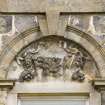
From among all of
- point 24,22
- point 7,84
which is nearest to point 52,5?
point 24,22

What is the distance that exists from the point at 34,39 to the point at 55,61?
510mm

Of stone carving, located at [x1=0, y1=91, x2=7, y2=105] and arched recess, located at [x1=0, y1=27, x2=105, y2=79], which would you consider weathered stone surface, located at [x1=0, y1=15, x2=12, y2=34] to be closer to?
arched recess, located at [x1=0, y1=27, x2=105, y2=79]

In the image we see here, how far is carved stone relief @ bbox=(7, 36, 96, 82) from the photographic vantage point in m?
11.5

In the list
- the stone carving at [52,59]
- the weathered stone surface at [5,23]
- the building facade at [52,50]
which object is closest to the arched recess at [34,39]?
the building facade at [52,50]

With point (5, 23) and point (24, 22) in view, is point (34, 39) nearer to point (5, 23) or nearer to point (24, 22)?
point (24, 22)

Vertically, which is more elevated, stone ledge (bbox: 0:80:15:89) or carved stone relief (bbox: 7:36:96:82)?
carved stone relief (bbox: 7:36:96:82)

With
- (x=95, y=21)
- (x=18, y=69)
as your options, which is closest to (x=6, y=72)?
(x=18, y=69)

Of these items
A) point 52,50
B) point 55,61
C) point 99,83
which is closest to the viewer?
point 99,83

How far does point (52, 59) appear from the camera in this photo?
11523 millimetres

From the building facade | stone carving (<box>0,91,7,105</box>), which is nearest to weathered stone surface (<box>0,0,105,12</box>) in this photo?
the building facade

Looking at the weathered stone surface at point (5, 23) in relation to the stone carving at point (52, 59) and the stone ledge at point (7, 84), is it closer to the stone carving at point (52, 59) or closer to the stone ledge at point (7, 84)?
the stone carving at point (52, 59)

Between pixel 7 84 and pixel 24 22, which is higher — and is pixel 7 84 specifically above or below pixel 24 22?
below

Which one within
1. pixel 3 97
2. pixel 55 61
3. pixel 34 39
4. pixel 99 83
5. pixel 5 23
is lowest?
pixel 3 97

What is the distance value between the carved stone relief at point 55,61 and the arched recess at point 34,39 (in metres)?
0.10
